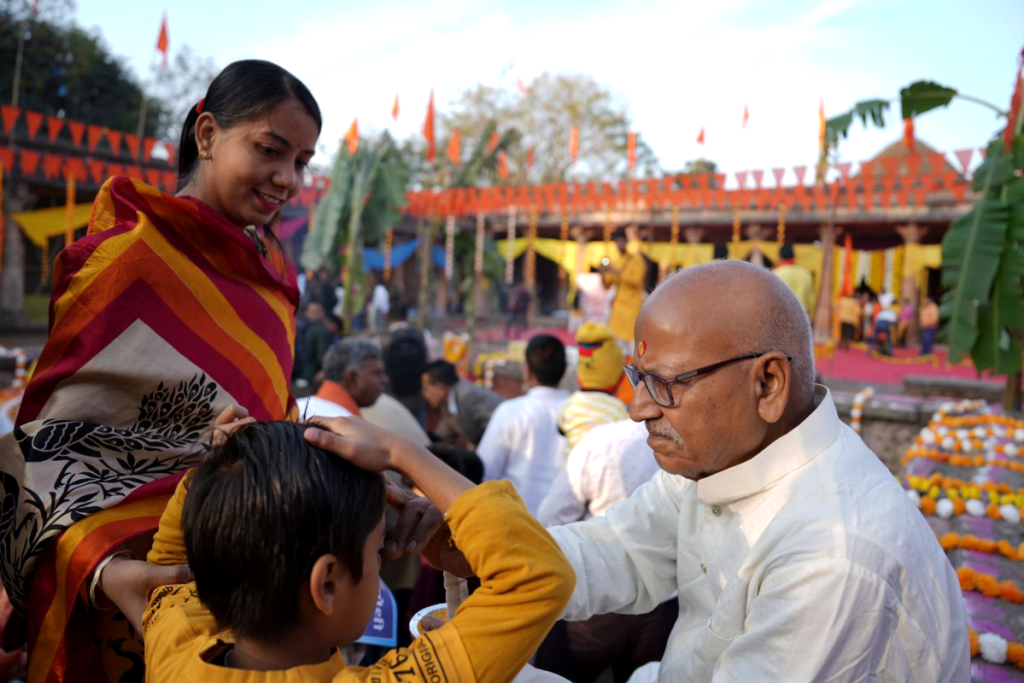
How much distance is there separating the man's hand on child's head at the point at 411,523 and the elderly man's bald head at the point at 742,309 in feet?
1.98

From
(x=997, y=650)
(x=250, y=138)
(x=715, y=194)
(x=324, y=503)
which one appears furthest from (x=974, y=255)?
(x=715, y=194)

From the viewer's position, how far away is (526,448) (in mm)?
3854

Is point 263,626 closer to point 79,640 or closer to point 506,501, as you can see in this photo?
point 506,501

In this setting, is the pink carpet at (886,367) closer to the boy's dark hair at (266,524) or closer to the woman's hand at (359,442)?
the woman's hand at (359,442)

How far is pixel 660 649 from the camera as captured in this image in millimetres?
2473

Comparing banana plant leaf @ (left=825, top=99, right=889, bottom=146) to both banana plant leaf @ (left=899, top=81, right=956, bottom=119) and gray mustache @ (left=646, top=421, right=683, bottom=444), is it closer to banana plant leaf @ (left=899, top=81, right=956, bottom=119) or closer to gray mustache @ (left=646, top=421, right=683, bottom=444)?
banana plant leaf @ (left=899, top=81, right=956, bottom=119)

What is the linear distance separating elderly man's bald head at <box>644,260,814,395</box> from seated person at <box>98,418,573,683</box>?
552 millimetres

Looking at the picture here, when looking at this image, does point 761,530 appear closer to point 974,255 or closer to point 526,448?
point 526,448

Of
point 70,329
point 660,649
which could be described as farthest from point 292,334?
point 660,649

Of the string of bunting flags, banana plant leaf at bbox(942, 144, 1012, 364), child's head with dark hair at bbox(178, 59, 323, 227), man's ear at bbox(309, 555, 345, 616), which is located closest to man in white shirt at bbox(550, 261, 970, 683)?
man's ear at bbox(309, 555, 345, 616)

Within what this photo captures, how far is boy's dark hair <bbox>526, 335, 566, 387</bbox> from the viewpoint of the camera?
4.06 meters

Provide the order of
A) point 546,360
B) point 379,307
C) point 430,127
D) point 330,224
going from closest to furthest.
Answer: point 546,360 → point 330,224 → point 430,127 → point 379,307

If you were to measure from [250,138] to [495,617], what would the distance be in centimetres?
137

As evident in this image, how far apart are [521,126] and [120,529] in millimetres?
32246
